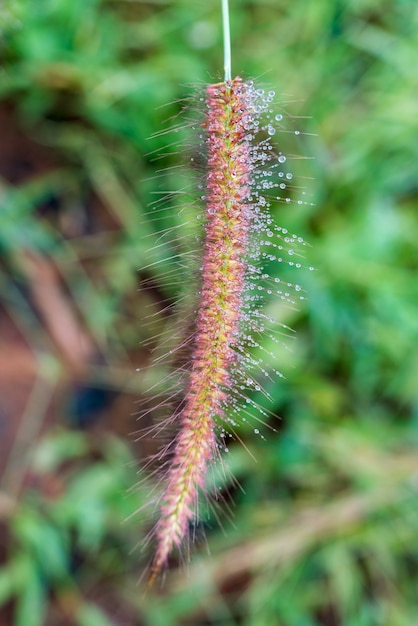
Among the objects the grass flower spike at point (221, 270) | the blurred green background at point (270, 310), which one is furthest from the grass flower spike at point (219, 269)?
the blurred green background at point (270, 310)

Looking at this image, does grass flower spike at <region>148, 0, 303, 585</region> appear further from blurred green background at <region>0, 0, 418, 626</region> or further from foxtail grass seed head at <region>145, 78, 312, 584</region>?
blurred green background at <region>0, 0, 418, 626</region>

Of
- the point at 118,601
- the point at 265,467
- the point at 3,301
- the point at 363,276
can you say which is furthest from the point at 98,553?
the point at 363,276

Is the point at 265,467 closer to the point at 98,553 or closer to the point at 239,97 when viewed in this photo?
the point at 98,553

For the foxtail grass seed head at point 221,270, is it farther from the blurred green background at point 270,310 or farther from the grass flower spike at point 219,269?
the blurred green background at point 270,310

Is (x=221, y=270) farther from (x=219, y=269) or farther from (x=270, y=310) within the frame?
(x=270, y=310)

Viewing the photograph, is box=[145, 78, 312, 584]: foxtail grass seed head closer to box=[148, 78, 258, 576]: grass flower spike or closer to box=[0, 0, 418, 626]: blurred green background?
box=[148, 78, 258, 576]: grass flower spike

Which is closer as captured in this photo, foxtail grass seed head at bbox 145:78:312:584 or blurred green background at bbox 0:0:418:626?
foxtail grass seed head at bbox 145:78:312:584

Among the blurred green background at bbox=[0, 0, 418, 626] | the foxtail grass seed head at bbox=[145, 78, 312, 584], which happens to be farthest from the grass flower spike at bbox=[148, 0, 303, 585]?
the blurred green background at bbox=[0, 0, 418, 626]

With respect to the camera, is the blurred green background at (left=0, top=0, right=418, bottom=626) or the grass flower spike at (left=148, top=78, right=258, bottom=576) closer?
the grass flower spike at (left=148, top=78, right=258, bottom=576)

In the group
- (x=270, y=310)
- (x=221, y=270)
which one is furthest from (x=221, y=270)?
(x=270, y=310)
